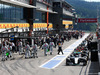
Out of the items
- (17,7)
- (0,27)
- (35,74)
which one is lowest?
(35,74)

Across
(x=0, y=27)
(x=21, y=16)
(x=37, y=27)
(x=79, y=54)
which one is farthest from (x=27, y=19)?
(x=79, y=54)

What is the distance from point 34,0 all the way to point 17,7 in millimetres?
3580

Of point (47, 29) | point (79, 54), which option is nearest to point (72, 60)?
point (79, 54)

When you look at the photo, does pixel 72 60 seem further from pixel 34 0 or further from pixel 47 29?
pixel 47 29

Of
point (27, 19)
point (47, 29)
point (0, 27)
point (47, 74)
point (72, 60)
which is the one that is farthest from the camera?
point (47, 29)

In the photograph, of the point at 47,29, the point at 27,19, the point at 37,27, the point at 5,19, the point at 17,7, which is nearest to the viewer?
the point at 5,19

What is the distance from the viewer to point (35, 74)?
16188 mm

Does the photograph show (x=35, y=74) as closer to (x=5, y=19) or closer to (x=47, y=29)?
(x=5, y=19)

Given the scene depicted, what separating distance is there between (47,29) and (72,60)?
1406 inches

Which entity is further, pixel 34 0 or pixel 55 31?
pixel 55 31

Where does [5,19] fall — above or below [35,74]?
above

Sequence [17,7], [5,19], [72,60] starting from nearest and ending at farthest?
[72,60] → [5,19] → [17,7]

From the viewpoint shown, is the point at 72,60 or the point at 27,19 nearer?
the point at 72,60

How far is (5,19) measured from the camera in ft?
112
